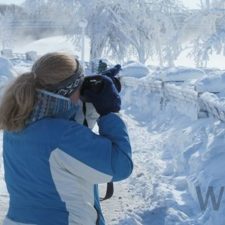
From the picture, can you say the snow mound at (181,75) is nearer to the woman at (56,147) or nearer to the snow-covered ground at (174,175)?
the snow-covered ground at (174,175)

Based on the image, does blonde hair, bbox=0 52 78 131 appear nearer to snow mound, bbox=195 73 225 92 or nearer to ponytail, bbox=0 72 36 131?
ponytail, bbox=0 72 36 131

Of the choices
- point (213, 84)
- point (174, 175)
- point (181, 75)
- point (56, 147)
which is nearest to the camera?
point (56, 147)

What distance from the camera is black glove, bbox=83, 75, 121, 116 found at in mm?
2354

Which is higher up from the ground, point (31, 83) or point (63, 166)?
point (31, 83)

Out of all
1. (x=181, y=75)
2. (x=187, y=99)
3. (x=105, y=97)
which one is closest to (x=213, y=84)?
(x=187, y=99)

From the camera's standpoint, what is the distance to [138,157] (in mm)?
9172

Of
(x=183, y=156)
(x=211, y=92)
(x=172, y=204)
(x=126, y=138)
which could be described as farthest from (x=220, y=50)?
(x=126, y=138)

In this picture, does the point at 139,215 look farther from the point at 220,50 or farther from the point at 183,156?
the point at 220,50

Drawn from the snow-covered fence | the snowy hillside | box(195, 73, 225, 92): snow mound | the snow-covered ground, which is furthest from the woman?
box(195, 73, 225, 92): snow mound

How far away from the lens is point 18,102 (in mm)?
2246

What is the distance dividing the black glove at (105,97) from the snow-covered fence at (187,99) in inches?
179

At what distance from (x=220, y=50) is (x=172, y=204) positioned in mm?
23912

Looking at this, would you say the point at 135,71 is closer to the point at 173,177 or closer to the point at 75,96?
the point at 173,177

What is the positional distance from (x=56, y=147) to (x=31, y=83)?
0.28 metres
